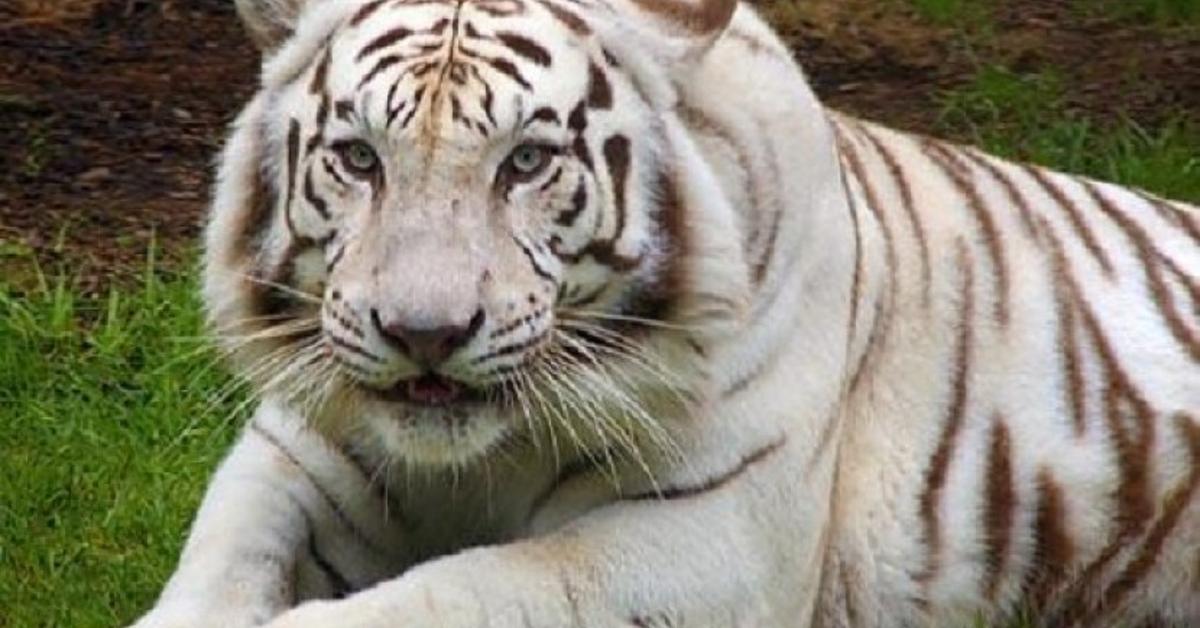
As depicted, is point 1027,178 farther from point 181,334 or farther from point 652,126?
point 181,334

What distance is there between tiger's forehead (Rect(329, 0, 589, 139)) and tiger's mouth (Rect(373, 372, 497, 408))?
279 millimetres

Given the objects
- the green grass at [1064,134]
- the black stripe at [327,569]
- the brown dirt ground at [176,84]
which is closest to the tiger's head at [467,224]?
the black stripe at [327,569]

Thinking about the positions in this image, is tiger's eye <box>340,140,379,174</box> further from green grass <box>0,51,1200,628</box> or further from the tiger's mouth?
green grass <box>0,51,1200,628</box>

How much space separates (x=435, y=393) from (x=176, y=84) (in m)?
3.11

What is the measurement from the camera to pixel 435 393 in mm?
3381

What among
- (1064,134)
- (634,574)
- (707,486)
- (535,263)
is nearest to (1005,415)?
(707,486)

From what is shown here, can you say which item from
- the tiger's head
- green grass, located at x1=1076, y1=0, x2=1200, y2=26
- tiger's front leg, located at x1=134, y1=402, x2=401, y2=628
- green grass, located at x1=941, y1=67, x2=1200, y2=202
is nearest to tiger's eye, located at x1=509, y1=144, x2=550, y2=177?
the tiger's head

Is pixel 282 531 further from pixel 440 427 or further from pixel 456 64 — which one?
pixel 456 64

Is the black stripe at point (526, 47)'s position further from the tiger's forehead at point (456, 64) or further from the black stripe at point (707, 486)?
the black stripe at point (707, 486)

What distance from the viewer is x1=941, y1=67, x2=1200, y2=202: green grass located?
577cm

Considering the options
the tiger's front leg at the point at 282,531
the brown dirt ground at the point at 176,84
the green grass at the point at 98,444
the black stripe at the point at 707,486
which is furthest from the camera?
the brown dirt ground at the point at 176,84

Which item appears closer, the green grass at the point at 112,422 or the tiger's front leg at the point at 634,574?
the tiger's front leg at the point at 634,574

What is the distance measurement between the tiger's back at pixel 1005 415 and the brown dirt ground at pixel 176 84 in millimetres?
1992

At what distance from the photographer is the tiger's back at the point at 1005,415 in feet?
12.4
